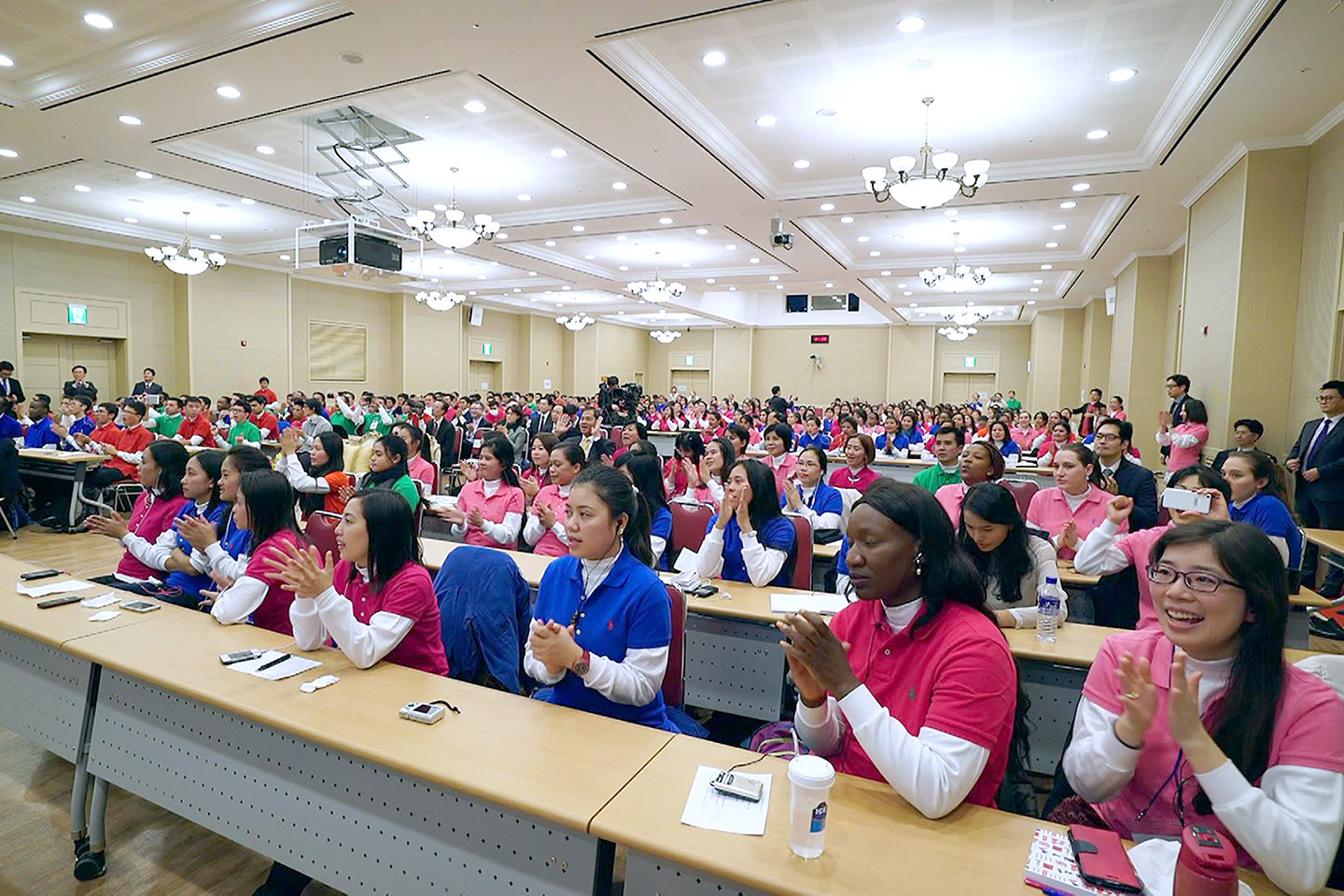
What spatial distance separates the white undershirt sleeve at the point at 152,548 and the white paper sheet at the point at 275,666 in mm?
1591

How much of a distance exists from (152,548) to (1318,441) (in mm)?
7837

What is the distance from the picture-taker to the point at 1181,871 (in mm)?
1184

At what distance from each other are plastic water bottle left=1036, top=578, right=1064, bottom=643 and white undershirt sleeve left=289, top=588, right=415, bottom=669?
2.37 meters

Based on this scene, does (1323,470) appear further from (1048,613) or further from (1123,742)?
(1123,742)

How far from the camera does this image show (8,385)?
1007 centimetres

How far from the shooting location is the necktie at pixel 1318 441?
5.29 m

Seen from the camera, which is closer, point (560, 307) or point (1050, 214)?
point (1050, 214)

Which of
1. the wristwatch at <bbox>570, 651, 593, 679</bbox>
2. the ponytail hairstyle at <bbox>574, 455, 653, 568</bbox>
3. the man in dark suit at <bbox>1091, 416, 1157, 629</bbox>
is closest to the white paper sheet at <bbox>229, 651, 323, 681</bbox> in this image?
the wristwatch at <bbox>570, 651, 593, 679</bbox>

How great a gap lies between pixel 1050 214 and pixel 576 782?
33.3 ft

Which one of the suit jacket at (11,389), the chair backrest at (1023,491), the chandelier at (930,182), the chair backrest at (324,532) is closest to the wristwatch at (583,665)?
the chair backrest at (324,532)

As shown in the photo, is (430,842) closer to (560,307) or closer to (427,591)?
(427,591)

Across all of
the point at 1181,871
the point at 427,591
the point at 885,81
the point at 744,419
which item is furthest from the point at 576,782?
the point at 744,419

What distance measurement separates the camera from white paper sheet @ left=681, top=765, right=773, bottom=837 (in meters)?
1.47

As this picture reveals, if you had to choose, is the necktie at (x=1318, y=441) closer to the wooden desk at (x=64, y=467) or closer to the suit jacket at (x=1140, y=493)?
the suit jacket at (x=1140, y=493)
